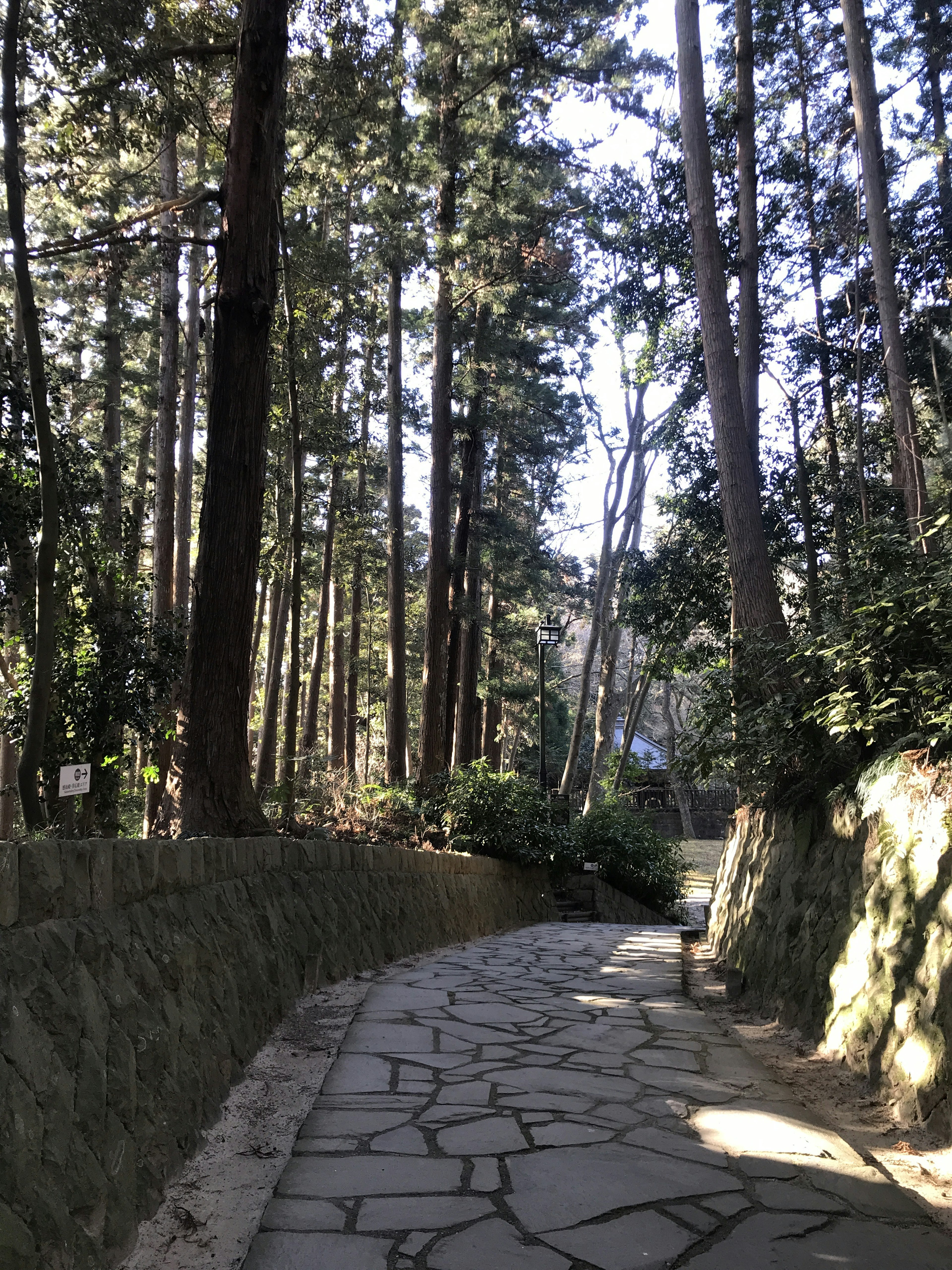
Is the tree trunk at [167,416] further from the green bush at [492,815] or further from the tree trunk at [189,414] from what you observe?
the green bush at [492,815]

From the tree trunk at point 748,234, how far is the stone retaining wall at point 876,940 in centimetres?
667

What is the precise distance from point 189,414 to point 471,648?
7840 millimetres

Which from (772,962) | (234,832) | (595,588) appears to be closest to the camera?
(772,962)

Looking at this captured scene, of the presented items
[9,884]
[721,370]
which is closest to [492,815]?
[721,370]

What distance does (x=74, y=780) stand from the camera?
13.1 ft

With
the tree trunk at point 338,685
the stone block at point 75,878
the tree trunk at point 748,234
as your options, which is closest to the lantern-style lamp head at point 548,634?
the tree trunk at point 748,234

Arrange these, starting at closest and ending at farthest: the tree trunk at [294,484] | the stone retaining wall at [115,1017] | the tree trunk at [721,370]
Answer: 1. the stone retaining wall at [115,1017]
2. the tree trunk at [721,370]
3. the tree trunk at [294,484]

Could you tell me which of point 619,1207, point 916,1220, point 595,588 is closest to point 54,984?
point 619,1207

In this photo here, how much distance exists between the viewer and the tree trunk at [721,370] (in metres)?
8.14

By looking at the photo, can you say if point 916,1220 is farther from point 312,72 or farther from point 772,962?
point 312,72

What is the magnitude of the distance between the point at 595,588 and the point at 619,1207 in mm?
21843

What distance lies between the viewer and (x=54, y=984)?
205 cm

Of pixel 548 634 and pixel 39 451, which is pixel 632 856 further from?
pixel 39 451

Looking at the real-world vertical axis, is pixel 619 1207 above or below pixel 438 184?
below
